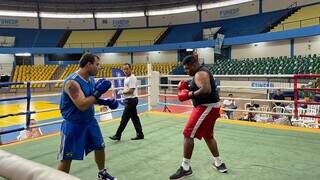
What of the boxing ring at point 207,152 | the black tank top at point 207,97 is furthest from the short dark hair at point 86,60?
the boxing ring at point 207,152

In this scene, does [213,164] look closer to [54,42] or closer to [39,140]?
[39,140]

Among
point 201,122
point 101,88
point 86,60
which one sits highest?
point 86,60

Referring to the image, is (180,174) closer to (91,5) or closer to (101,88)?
(101,88)

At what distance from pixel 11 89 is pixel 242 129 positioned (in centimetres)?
2063

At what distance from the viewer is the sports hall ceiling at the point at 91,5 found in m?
28.5

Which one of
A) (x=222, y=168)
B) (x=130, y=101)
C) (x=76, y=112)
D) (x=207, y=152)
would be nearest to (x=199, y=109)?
(x=222, y=168)

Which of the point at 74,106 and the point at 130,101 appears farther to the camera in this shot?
the point at 130,101

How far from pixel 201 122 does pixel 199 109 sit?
17 centimetres

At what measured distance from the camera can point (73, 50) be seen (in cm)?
2720

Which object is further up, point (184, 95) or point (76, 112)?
point (184, 95)

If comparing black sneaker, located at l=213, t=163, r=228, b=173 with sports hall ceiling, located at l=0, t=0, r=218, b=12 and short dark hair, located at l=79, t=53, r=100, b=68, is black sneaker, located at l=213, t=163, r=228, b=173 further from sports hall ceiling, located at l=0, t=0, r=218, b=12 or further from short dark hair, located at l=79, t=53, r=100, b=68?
sports hall ceiling, located at l=0, t=0, r=218, b=12

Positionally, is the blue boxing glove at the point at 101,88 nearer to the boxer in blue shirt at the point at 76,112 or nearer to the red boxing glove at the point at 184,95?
the boxer in blue shirt at the point at 76,112

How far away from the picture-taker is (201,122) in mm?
3953

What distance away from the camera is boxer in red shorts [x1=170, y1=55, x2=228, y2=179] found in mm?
3857
